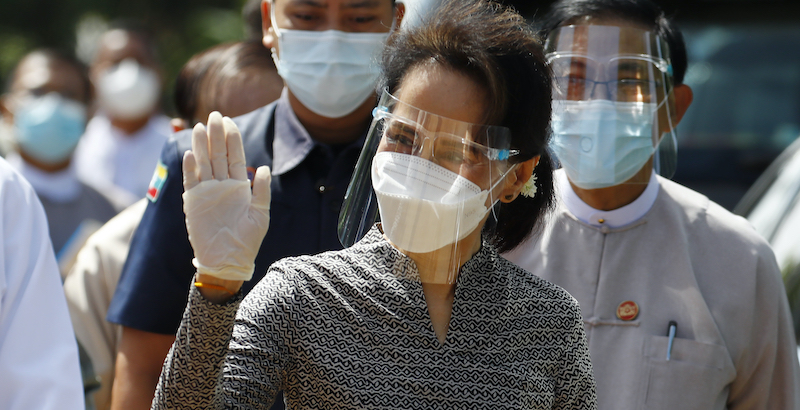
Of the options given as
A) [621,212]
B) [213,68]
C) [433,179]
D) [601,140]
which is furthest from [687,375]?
[213,68]

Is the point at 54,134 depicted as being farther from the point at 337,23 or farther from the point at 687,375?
the point at 687,375

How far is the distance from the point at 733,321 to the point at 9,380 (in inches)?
76.0

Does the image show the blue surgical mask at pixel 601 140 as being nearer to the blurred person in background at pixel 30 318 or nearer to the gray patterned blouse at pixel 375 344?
the gray patterned blouse at pixel 375 344

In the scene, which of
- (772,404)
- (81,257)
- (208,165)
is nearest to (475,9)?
(208,165)

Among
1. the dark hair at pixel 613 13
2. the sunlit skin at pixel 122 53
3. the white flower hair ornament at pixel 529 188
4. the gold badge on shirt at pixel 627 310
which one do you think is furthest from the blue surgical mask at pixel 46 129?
the white flower hair ornament at pixel 529 188

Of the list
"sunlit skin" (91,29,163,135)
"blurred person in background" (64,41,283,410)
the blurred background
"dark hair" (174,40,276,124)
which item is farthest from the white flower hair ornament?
"sunlit skin" (91,29,163,135)

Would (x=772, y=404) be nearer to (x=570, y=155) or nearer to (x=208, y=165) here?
(x=570, y=155)

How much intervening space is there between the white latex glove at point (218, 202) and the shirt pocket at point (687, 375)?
4.68 ft

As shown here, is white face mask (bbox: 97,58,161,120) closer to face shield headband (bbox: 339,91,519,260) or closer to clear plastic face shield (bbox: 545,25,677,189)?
clear plastic face shield (bbox: 545,25,677,189)

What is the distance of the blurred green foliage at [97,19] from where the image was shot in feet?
57.1

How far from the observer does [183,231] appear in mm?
2504

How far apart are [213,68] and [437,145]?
193 centimetres

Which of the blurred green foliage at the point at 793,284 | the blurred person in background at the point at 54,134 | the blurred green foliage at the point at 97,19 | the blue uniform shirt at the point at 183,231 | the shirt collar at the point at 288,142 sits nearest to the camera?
the blue uniform shirt at the point at 183,231

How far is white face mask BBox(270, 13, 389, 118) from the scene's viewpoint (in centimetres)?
280
